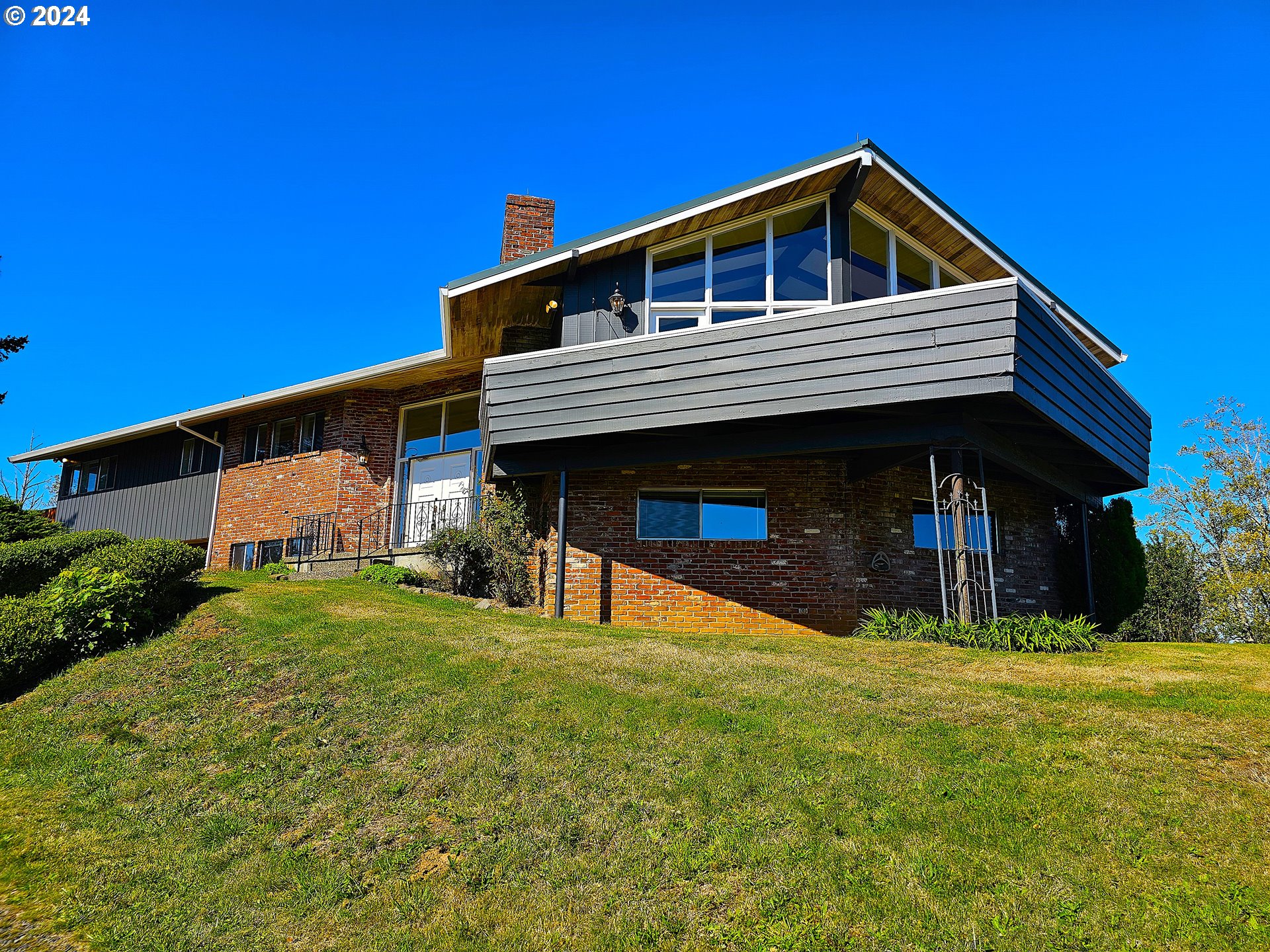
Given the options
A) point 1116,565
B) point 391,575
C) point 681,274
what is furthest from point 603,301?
point 1116,565

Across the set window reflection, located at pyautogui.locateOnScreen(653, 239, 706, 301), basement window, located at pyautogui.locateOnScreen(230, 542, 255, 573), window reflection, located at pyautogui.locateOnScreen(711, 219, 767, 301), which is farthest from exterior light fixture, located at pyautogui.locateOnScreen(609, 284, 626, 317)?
basement window, located at pyautogui.locateOnScreen(230, 542, 255, 573)

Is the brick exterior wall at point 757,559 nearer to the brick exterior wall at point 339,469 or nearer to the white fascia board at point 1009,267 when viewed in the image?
the white fascia board at point 1009,267

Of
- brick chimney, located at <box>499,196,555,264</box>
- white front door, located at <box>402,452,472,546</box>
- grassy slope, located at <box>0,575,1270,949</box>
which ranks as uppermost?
brick chimney, located at <box>499,196,555,264</box>

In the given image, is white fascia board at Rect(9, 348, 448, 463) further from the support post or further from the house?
the support post

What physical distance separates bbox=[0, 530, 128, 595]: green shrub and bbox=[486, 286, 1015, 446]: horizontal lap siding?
571 cm

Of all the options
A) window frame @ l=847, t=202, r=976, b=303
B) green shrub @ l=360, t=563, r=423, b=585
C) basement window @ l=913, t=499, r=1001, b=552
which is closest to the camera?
window frame @ l=847, t=202, r=976, b=303

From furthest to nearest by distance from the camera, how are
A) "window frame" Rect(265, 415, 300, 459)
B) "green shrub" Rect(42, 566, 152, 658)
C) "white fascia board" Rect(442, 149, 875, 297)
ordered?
"window frame" Rect(265, 415, 300, 459), "white fascia board" Rect(442, 149, 875, 297), "green shrub" Rect(42, 566, 152, 658)

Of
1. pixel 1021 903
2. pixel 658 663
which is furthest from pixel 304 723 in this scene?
pixel 1021 903

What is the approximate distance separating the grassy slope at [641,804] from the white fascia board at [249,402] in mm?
8357

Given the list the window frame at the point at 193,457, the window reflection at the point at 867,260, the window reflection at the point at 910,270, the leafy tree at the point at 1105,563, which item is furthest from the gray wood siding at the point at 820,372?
the window frame at the point at 193,457

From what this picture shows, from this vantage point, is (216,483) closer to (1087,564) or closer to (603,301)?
(603,301)

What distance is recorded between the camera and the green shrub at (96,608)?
9.38 meters

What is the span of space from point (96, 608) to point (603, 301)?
288 inches

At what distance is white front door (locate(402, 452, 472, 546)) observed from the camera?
631 inches
